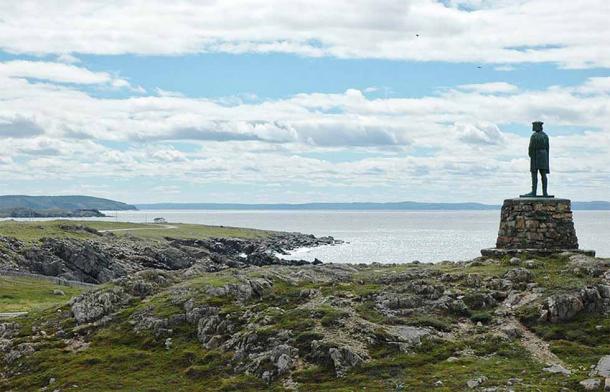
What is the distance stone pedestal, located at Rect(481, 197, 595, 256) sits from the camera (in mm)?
47562

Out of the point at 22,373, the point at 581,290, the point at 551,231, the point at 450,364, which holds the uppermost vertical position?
the point at 551,231

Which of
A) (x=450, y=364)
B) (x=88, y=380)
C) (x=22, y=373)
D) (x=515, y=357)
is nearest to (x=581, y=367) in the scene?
(x=515, y=357)

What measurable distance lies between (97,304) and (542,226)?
2906 cm

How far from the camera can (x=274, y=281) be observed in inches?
1930

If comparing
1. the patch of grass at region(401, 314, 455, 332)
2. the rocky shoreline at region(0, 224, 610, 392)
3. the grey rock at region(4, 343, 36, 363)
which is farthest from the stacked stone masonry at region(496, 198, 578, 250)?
the grey rock at region(4, 343, 36, 363)

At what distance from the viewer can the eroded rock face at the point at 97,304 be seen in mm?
47594

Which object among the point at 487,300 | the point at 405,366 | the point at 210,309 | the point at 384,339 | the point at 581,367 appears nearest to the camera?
the point at 581,367

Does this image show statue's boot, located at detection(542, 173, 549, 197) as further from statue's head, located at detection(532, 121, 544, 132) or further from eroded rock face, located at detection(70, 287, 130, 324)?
eroded rock face, located at detection(70, 287, 130, 324)

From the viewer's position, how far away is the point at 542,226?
47.7m

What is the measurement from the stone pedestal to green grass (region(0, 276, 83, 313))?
39837 millimetres

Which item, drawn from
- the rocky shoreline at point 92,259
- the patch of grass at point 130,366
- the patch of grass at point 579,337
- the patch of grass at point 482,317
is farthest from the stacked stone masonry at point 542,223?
the rocky shoreline at point 92,259

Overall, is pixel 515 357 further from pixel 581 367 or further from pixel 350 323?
pixel 350 323

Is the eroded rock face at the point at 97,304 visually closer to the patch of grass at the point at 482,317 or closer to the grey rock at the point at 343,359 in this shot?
the grey rock at the point at 343,359

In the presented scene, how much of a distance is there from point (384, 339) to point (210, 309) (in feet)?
38.1
